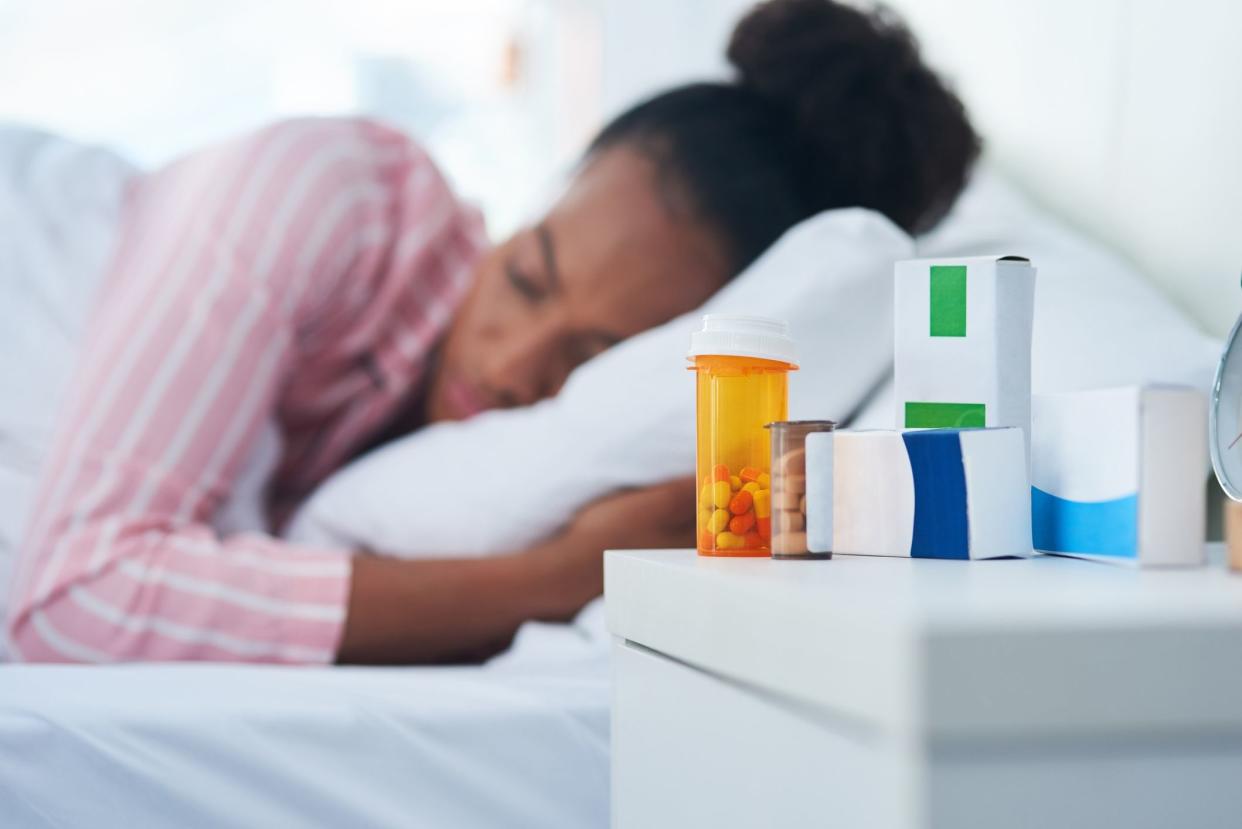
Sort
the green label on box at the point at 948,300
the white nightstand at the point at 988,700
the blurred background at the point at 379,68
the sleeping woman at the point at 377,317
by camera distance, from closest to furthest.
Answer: the white nightstand at the point at 988,700
the green label on box at the point at 948,300
the sleeping woman at the point at 377,317
the blurred background at the point at 379,68

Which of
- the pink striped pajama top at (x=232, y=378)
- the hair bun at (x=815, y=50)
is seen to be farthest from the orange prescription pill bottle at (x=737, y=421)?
the hair bun at (x=815, y=50)

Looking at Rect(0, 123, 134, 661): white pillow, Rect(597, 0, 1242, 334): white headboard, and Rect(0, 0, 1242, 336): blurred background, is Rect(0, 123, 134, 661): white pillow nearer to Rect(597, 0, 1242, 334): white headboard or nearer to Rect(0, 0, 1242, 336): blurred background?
Rect(0, 0, 1242, 336): blurred background

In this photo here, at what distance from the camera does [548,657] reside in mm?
812

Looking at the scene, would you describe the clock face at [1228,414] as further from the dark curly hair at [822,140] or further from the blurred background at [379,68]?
the blurred background at [379,68]

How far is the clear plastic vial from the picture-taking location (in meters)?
0.47

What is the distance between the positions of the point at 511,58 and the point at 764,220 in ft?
4.64

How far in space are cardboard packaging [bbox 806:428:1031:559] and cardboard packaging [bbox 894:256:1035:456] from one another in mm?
43

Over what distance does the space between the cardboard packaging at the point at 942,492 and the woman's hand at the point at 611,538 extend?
386mm

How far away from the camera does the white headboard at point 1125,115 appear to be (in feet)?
2.71

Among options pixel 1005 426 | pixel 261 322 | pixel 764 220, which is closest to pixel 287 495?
pixel 261 322

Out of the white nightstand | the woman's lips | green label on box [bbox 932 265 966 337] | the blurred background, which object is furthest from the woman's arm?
the blurred background

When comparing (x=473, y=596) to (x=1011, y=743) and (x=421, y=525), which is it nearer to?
(x=421, y=525)

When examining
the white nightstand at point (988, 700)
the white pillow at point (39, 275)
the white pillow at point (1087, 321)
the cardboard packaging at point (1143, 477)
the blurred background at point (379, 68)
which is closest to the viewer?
the white nightstand at point (988, 700)

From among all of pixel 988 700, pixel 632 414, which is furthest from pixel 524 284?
pixel 988 700
